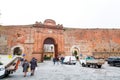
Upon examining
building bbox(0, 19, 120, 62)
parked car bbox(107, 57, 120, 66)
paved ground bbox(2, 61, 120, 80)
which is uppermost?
building bbox(0, 19, 120, 62)

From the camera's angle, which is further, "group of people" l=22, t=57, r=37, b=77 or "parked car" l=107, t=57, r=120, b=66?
"parked car" l=107, t=57, r=120, b=66

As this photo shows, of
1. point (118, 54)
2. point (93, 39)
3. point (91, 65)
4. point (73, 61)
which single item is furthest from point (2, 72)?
point (118, 54)

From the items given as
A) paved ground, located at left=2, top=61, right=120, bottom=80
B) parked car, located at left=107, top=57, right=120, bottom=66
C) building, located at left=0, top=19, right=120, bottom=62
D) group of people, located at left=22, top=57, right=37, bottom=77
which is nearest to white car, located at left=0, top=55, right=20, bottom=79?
paved ground, located at left=2, top=61, right=120, bottom=80

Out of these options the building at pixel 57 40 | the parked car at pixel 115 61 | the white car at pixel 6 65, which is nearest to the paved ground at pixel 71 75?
the white car at pixel 6 65

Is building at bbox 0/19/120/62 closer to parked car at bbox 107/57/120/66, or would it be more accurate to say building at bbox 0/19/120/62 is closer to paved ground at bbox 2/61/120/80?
parked car at bbox 107/57/120/66

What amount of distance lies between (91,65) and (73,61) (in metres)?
5.89

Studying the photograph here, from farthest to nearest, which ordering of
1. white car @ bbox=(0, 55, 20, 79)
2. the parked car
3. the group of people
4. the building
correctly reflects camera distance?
1. the building
2. the parked car
3. the group of people
4. white car @ bbox=(0, 55, 20, 79)

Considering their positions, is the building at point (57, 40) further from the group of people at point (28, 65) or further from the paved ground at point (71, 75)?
the group of people at point (28, 65)

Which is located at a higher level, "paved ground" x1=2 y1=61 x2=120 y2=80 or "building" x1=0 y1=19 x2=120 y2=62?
"building" x1=0 y1=19 x2=120 y2=62

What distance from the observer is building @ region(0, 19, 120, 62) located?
33.6 metres

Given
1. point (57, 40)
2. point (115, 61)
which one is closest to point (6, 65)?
point (115, 61)

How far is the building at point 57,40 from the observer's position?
110 feet

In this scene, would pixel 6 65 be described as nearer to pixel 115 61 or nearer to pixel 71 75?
pixel 71 75

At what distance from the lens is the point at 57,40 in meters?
35.9
